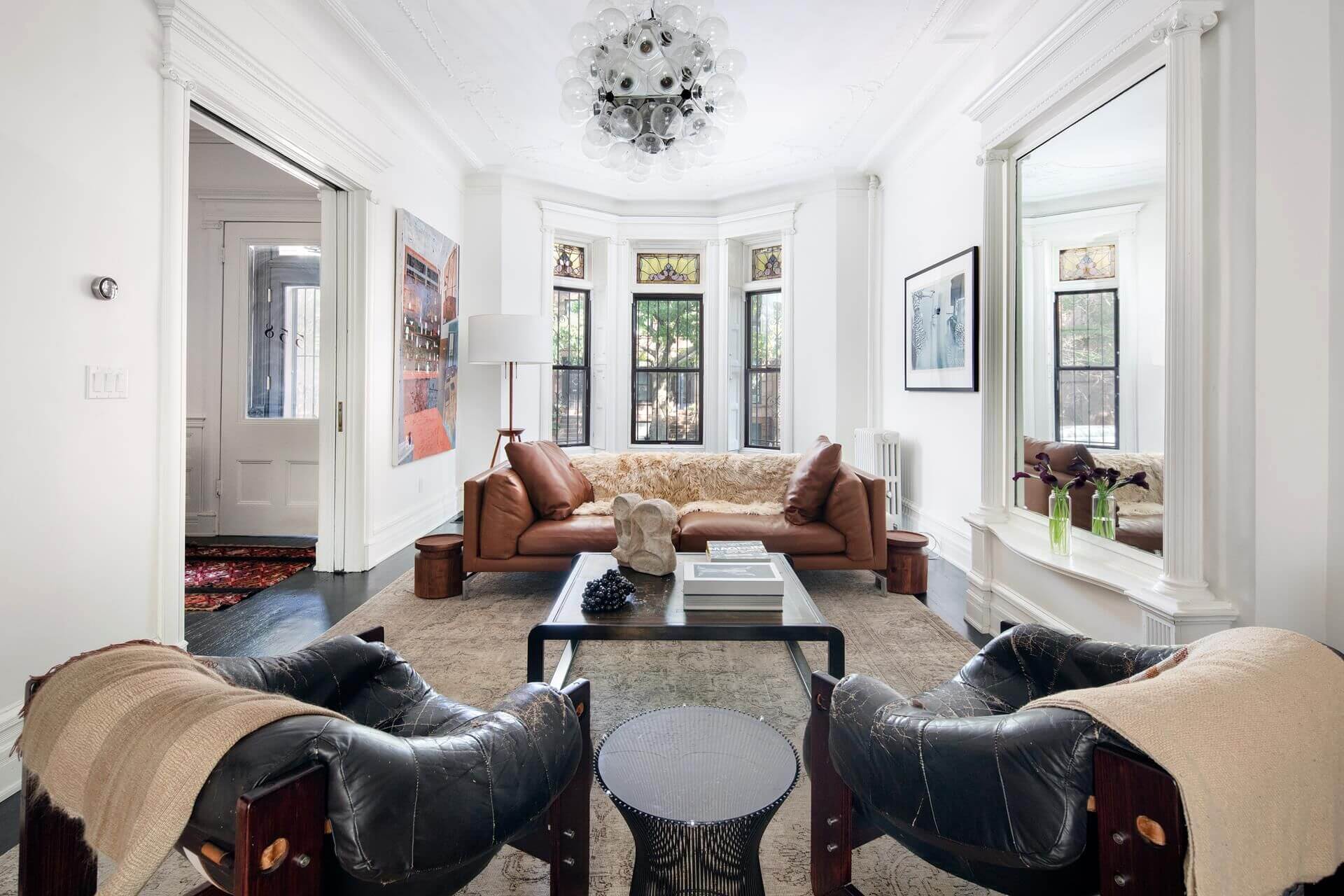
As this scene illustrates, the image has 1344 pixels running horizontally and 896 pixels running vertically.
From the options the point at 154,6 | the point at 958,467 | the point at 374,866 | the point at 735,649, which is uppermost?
the point at 154,6

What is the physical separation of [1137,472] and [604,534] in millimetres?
2452

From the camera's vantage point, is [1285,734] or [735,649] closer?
[1285,734]

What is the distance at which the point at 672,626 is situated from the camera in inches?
86.2

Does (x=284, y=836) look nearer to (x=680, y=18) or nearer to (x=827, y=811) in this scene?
(x=827, y=811)

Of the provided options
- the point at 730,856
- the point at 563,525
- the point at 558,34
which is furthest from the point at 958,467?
the point at 730,856

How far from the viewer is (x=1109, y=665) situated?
145cm

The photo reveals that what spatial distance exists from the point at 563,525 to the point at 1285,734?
3252 mm

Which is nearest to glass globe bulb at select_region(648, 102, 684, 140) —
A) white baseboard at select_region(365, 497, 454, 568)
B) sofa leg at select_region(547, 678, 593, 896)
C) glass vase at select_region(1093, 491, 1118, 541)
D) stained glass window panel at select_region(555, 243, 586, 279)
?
glass vase at select_region(1093, 491, 1118, 541)

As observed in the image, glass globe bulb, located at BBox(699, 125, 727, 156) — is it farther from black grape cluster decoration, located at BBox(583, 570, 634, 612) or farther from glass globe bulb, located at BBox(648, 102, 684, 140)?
black grape cluster decoration, located at BBox(583, 570, 634, 612)

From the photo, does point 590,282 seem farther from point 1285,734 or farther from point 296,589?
point 1285,734

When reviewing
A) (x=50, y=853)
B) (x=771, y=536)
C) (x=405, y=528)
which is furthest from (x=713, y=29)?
(x=405, y=528)

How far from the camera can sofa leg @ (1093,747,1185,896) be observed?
2.78ft

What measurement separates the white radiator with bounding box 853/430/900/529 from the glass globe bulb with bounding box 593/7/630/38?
3.77m

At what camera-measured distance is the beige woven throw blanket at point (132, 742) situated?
0.80 meters
